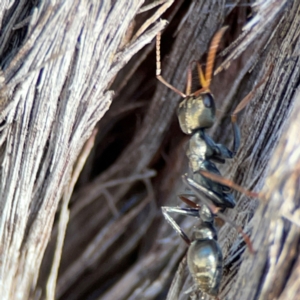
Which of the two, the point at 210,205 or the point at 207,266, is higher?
the point at 210,205

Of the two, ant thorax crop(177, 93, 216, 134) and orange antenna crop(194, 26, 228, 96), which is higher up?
orange antenna crop(194, 26, 228, 96)

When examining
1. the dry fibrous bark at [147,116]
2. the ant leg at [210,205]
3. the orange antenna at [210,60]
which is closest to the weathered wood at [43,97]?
the dry fibrous bark at [147,116]

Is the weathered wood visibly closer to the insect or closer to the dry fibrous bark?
the dry fibrous bark

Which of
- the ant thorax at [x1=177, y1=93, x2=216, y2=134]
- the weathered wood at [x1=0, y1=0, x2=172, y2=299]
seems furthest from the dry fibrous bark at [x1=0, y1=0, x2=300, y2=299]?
the ant thorax at [x1=177, y1=93, x2=216, y2=134]

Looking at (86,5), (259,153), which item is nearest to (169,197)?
(259,153)

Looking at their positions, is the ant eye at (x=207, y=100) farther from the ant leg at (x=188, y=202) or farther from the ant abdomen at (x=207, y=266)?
the ant abdomen at (x=207, y=266)

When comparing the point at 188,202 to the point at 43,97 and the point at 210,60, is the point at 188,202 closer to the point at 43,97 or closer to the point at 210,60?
the point at 210,60

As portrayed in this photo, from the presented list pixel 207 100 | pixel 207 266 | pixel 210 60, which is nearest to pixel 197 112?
pixel 207 100
